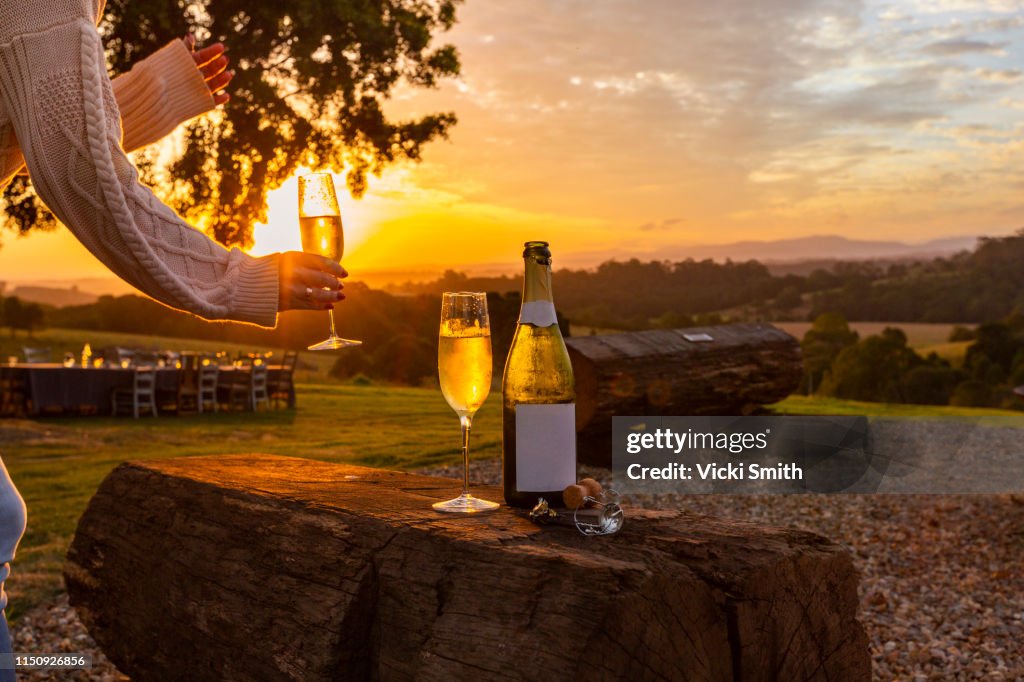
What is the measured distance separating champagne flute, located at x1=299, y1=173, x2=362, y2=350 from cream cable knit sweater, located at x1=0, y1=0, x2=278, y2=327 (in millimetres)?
634

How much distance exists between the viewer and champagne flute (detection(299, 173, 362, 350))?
2426mm

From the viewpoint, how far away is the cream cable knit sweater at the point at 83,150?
1.58 meters

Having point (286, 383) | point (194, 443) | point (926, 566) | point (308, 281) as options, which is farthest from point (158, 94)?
point (286, 383)

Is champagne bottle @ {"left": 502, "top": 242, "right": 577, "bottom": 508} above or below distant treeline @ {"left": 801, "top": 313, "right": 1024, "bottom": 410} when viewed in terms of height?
above

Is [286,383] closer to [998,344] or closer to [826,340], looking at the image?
[826,340]

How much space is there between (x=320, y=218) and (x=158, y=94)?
0.56 metres

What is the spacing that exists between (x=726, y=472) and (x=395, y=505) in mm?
7208

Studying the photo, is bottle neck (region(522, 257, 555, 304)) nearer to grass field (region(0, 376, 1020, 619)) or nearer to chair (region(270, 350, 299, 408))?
grass field (region(0, 376, 1020, 619))

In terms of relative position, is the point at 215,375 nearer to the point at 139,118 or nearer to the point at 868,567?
the point at 868,567

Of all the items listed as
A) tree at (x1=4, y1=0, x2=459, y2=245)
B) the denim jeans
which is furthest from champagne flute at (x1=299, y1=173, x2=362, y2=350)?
tree at (x1=4, y1=0, x2=459, y2=245)

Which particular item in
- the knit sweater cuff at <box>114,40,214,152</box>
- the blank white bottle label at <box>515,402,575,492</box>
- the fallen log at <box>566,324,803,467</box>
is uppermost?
the knit sweater cuff at <box>114,40,214,152</box>

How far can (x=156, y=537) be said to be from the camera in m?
2.79

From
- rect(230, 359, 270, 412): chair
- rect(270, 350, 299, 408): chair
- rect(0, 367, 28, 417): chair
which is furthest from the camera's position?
rect(270, 350, 299, 408): chair

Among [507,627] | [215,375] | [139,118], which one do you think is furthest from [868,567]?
[215,375]
